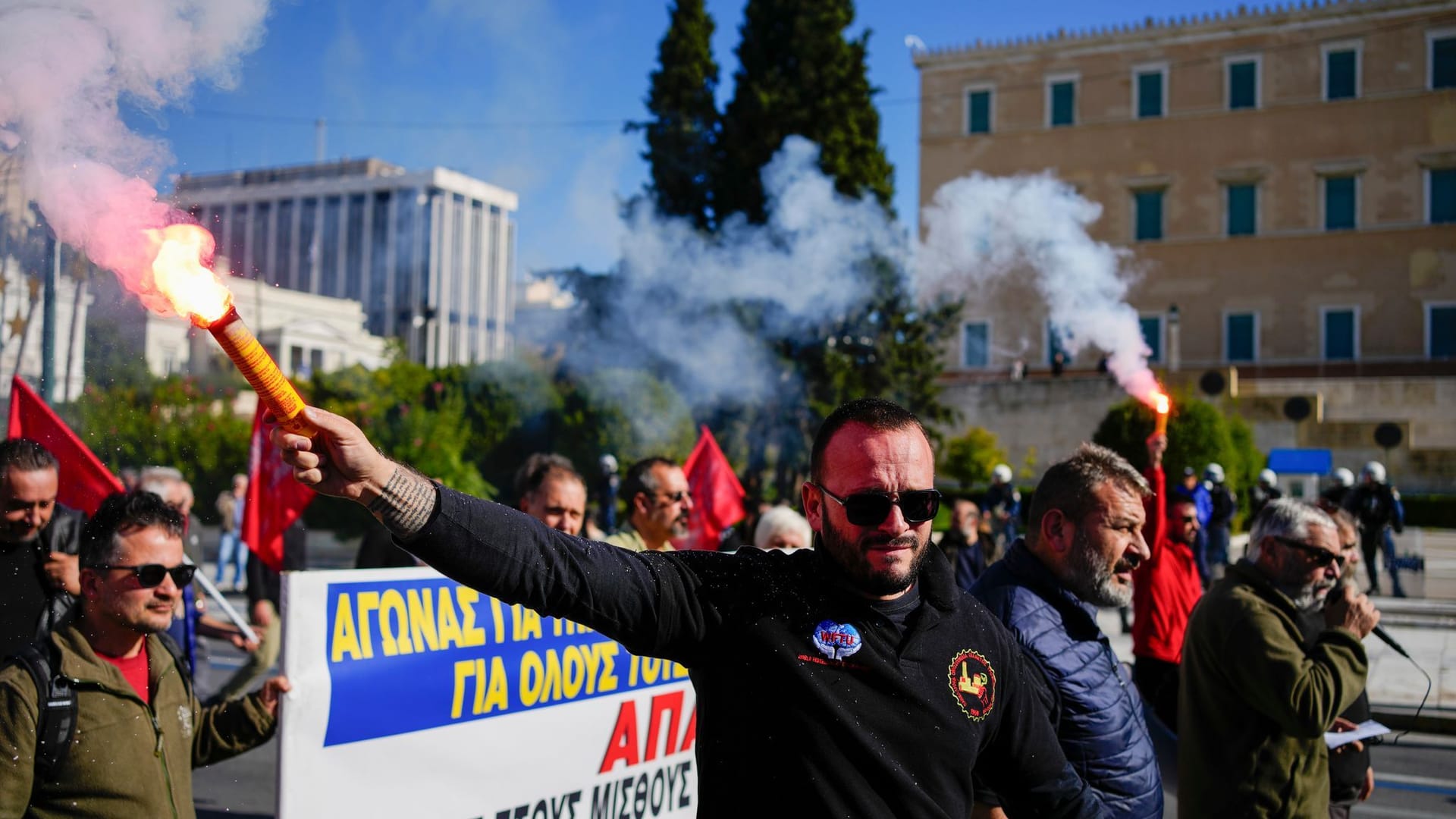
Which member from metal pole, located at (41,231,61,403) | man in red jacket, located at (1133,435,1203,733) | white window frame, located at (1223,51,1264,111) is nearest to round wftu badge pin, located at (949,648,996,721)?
metal pole, located at (41,231,61,403)

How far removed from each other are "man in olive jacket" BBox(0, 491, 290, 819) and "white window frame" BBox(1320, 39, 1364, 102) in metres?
36.7

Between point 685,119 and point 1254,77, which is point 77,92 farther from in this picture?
point 1254,77

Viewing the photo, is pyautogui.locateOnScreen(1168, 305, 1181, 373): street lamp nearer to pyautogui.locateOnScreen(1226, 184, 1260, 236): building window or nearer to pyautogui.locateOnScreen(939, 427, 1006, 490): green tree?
pyautogui.locateOnScreen(1226, 184, 1260, 236): building window

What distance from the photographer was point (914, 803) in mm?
2205

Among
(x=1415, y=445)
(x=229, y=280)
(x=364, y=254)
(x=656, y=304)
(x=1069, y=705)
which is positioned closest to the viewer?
(x=229, y=280)

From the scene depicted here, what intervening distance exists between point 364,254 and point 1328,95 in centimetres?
2717

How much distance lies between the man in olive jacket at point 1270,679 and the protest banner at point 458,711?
65.6 inches

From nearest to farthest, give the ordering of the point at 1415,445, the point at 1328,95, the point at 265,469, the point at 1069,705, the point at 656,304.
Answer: the point at 1069,705, the point at 265,469, the point at 656,304, the point at 1415,445, the point at 1328,95

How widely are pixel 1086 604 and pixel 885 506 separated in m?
1.37

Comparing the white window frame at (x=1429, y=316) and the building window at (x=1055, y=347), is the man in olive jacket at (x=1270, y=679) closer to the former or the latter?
the building window at (x=1055, y=347)

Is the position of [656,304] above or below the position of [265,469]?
above

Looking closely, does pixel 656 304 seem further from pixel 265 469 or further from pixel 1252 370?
pixel 1252 370

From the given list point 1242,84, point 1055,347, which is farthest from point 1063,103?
point 1055,347

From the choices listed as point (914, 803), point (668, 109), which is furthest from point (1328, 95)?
point (914, 803)
